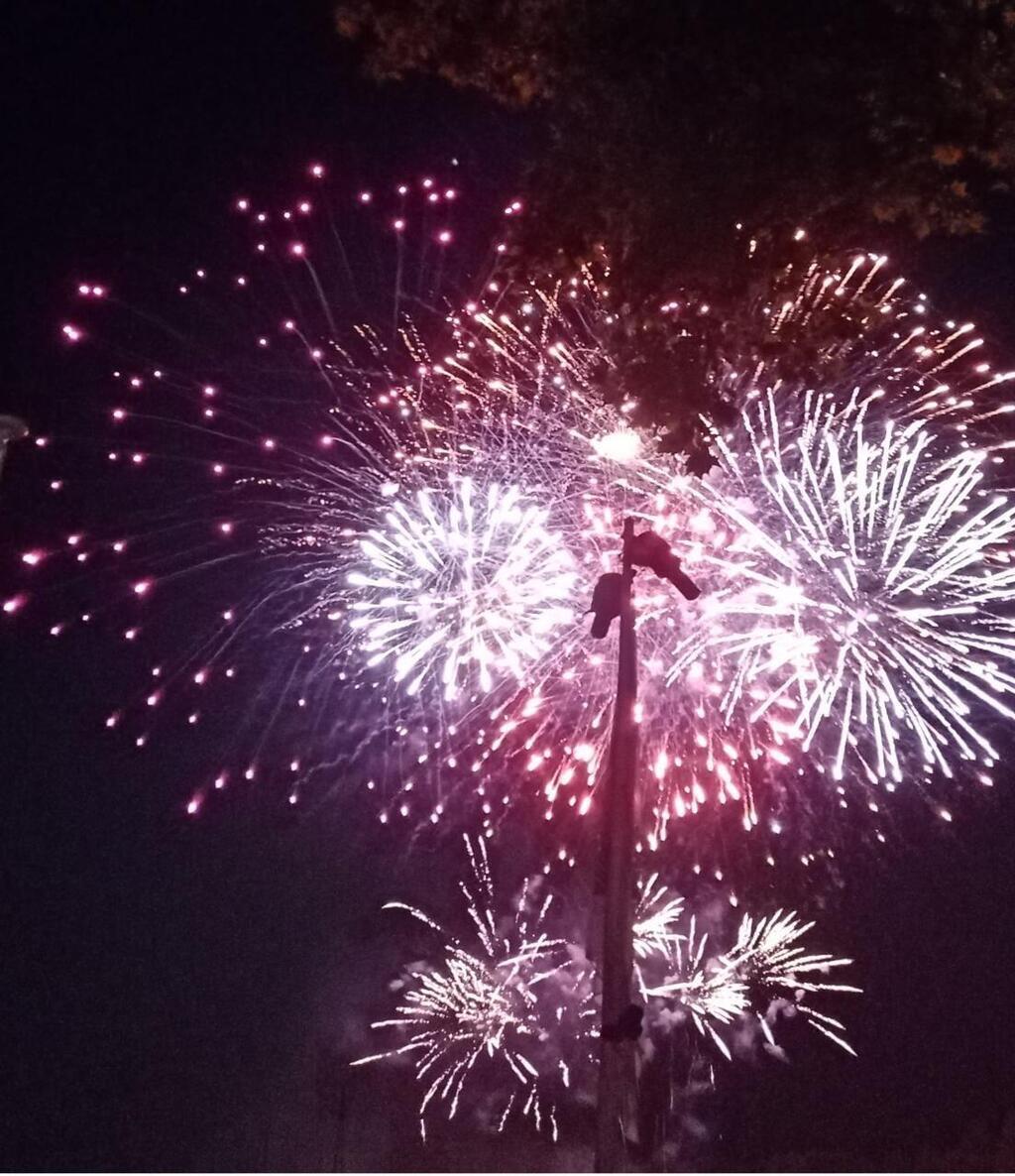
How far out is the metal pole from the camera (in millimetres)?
6035

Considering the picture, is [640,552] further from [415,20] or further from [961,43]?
[415,20]

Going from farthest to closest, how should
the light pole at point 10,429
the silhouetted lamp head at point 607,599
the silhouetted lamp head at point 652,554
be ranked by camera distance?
the light pole at point 10,429 → the silhouetted lamp head at point 652,554 → the silhouetted lamp head at point 607,599

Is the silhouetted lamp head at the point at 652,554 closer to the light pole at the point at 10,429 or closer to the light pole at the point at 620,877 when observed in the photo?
the light pole at the point at 620,877

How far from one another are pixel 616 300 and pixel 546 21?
6.53ft

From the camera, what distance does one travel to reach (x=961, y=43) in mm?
7734

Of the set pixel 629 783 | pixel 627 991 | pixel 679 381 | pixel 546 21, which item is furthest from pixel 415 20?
pixel 627 991

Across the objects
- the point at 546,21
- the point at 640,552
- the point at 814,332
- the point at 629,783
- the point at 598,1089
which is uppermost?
the point at 546,21

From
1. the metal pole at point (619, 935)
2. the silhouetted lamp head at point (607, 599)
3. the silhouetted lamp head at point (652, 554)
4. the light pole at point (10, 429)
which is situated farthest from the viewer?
the light pole at point (10, 429)

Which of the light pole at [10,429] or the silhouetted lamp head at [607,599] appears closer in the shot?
the silhouetted lamp head at [607,599]

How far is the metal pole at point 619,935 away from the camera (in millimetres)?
6035

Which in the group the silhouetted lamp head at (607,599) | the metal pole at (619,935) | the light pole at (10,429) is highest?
the light pole at (10,429)

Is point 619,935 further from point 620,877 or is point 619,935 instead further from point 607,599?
point 607,599

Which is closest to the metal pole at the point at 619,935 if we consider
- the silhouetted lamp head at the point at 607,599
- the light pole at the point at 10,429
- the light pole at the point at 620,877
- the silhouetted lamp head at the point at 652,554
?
the light pole at the point at 620,877

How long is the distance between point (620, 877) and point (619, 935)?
0.99 feet
